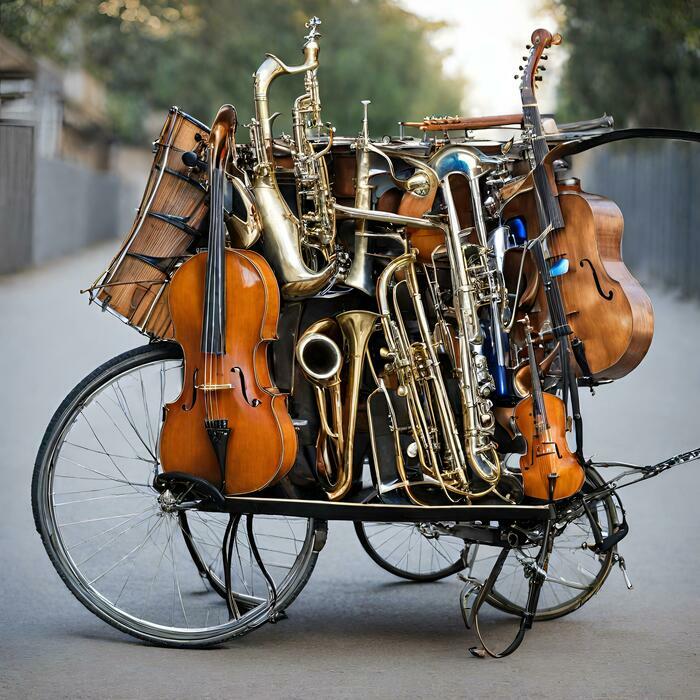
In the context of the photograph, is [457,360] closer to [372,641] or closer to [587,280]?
[587,280]

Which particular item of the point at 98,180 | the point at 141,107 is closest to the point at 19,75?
the point at 98,180

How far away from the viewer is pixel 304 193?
14.5ft

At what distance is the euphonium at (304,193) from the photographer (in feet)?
14.2

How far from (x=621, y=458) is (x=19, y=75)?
172 inches

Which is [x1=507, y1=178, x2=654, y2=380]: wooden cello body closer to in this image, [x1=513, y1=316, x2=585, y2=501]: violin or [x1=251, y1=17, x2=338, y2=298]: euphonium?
[x1=513, y1=316, x2=585, y2=501]: violin

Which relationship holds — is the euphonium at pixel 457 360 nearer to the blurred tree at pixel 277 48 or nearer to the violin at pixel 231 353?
the violin at pixel 231 353

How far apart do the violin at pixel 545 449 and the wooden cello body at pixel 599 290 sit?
0.59 feet

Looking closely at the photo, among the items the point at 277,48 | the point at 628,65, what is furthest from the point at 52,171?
the point at 277,48

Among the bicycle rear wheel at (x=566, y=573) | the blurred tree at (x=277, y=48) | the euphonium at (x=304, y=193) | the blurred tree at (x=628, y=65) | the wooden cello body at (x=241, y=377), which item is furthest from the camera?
the blurred tree at (x=277, y=48)

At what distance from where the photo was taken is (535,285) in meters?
4.42

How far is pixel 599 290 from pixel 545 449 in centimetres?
56

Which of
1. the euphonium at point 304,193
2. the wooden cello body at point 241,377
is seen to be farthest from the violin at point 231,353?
the euphonium at point 304,193

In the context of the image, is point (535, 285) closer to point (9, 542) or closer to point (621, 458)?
point (9, 542)

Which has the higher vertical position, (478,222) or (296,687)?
(478,222)
